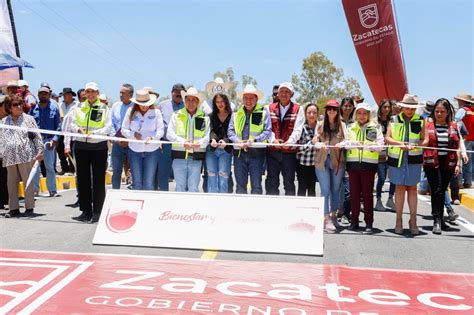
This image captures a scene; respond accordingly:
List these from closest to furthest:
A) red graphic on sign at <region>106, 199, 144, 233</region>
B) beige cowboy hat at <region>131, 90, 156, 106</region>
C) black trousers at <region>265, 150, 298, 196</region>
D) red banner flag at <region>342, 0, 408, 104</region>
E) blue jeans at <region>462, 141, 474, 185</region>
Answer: red graphic on sign at <region>106, 199, 144, 233</region>, black trousers at <region>265, 150, 298, 196</region>, beige cowboy hat at <region>131, 90, 156, 106</region>, blue jeans at <region>462, 141, 474, 185</region>, red banner flag at <region>342, 0, 408, 104</region>

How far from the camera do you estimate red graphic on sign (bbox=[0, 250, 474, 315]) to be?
420 centimetres

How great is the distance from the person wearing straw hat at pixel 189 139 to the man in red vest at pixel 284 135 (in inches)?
37.1

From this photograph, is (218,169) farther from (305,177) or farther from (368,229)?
(368,229)

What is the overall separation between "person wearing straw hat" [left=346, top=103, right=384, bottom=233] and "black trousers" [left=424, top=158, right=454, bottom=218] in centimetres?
84

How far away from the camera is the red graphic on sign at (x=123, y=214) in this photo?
252 inches

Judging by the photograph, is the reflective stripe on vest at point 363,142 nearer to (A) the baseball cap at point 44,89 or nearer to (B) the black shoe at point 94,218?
(B) the black shoe at point 94,218

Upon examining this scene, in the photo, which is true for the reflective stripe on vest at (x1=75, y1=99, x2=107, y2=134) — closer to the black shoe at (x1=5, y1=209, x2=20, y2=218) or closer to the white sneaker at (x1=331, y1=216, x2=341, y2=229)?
the black shoe at (x1=5, y1=209, x2=20, y2=218)

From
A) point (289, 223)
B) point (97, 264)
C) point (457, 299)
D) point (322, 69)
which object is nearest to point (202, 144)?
point (289, 223)

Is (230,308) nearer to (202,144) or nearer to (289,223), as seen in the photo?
(289,223)

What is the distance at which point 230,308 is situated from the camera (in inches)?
165

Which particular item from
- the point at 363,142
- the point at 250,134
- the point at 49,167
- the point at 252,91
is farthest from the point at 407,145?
the point at 49,167

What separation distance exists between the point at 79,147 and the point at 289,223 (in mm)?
3434

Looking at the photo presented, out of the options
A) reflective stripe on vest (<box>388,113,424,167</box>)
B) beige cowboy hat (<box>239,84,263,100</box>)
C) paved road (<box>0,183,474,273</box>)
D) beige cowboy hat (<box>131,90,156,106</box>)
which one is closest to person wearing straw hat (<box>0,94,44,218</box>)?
paved road (<box>0,183,474,273</box>)

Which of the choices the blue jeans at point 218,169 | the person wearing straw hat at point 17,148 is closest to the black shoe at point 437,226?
the blue jeans at point 218,169
